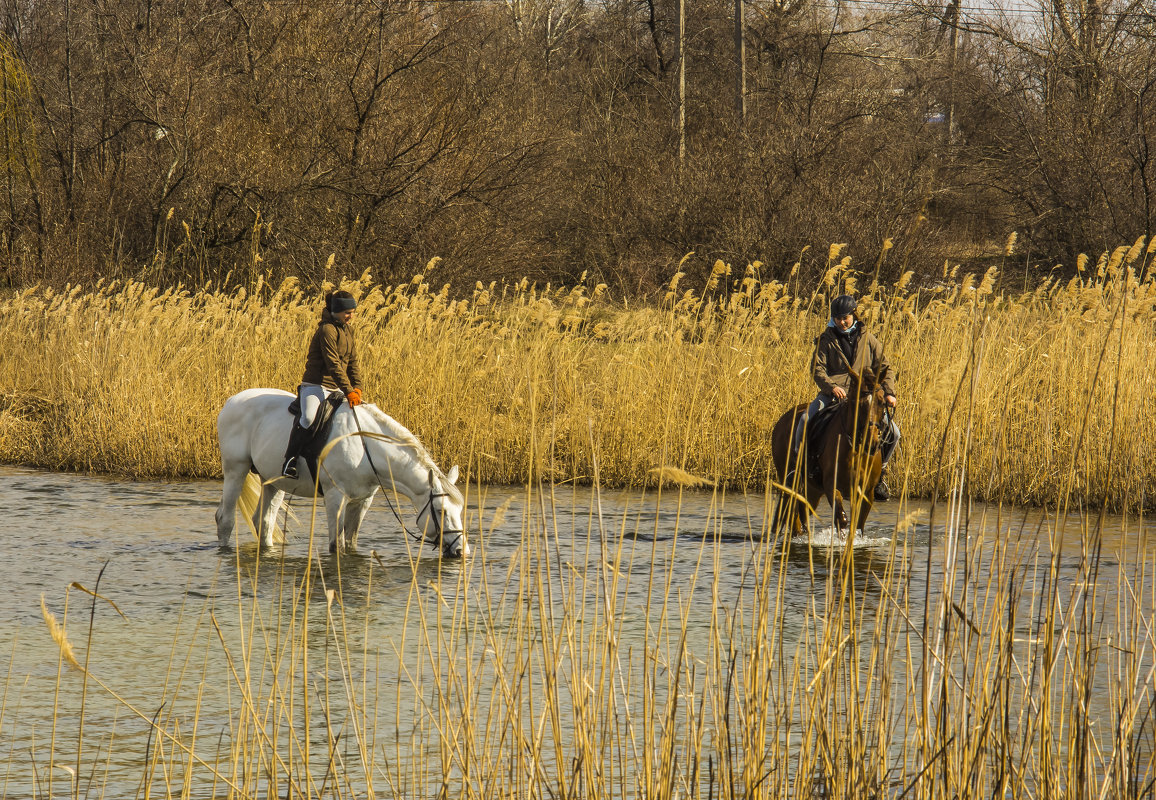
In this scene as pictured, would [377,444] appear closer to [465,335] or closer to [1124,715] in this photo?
[465,335]

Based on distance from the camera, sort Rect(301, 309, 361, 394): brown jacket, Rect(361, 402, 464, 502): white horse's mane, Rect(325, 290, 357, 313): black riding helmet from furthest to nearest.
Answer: Rect(325, 290, 357, 313): black riding helmet
Rect(301, 309, 361, 394): brown jacket
Rect(361, 402, 464, 502): white horse's mane

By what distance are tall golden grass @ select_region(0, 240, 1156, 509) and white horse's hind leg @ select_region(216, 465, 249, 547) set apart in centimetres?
198

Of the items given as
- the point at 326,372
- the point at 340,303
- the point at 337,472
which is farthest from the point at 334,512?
the point at 340,303

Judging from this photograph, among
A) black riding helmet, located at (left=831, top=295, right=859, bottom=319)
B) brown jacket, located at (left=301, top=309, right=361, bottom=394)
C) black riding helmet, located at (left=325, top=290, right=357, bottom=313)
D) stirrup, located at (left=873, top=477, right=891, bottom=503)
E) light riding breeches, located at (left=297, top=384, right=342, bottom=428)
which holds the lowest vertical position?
stirrup, located at (left=873, top=477, right=891, bottom=503)

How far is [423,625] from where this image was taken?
11.1ft

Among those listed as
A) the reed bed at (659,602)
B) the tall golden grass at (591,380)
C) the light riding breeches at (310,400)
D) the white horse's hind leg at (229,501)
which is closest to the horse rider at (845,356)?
the reed bed at (659,602)

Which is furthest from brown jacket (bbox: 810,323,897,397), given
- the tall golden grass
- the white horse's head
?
the white horse's head

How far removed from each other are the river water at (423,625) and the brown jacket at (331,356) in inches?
42.7

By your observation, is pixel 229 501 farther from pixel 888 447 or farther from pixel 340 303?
pixel 888 447

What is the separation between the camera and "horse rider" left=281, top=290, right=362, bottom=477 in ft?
25.8

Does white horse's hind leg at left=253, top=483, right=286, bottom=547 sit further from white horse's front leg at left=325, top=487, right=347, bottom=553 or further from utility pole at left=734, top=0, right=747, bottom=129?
utility pole at left=734, top=0, right=747, bottom=129

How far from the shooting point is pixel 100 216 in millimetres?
20500

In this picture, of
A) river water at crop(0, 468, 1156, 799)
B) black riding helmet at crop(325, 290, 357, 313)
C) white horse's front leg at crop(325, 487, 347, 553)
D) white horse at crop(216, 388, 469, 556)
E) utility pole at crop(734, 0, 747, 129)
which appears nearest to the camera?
river water at crop(0, 468, 1156, 799)

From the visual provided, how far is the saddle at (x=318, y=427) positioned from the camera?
7855 millimetres
